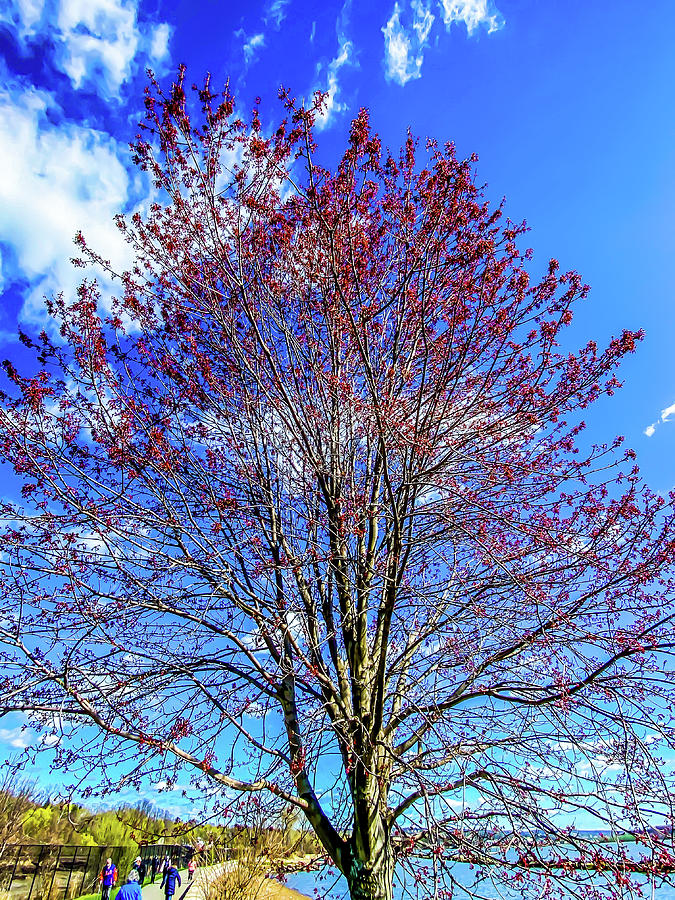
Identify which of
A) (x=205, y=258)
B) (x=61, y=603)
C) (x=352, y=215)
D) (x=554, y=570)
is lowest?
(x=61, y=603)

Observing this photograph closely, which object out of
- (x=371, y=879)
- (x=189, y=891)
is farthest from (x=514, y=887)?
(x=189, y=891)

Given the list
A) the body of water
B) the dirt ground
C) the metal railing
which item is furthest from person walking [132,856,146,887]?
the body of water

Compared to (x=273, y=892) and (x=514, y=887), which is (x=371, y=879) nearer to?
(x=514, y=887)

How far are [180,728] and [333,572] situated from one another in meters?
1.60

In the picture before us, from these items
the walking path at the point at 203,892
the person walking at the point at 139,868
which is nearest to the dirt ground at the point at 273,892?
the walking path at the point at 203,892

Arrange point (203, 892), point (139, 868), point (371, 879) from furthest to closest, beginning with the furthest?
point (139, 868) → point (203, 892) → point (371, 879)

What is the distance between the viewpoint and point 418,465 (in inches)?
159

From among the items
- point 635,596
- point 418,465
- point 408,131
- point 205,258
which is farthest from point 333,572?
point 408,131

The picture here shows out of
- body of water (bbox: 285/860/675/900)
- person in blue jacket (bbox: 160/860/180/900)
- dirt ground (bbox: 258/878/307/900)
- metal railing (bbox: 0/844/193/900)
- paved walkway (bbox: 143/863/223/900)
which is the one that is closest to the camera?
body of water (bbox: 285/860/675/900)

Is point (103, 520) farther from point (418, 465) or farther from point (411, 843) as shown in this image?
point (411, 843)

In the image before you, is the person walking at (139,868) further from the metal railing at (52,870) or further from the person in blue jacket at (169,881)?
the person in blue jacket at (169,881)

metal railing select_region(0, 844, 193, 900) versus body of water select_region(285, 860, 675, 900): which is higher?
body of water select_region(285, 860, 675, 900)

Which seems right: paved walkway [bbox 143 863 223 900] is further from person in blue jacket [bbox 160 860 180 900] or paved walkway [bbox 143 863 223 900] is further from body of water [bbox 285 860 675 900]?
body of water [bbox 285 860 675 900]

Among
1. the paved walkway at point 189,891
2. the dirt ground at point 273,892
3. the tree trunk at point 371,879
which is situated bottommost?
the paved walkway at point 189,891
